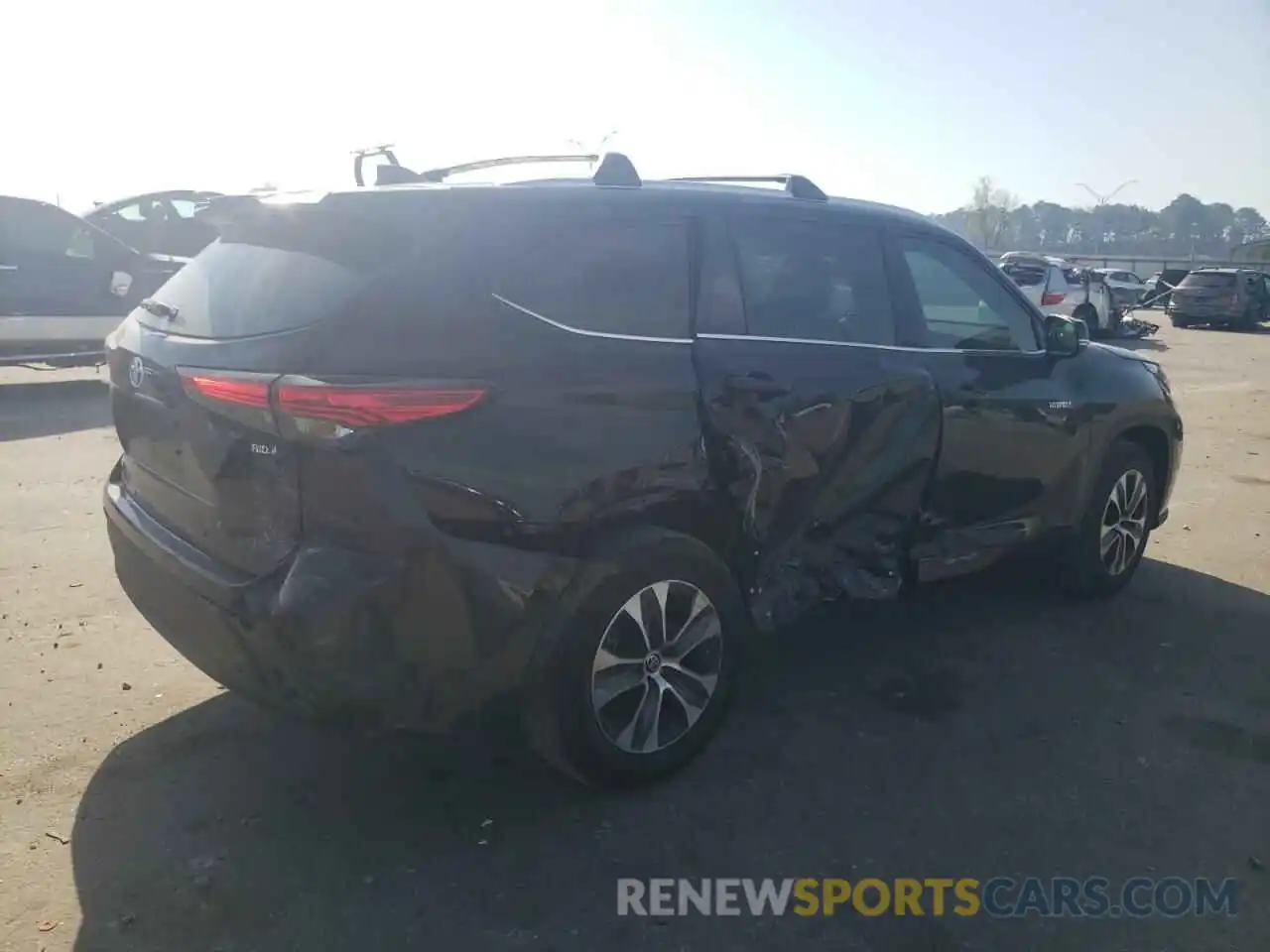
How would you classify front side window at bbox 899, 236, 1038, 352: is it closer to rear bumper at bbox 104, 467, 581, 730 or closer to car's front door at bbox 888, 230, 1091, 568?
car's front door at bbox 888, 230, 1091, 568

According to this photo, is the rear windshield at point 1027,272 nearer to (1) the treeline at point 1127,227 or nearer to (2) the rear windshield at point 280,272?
(2) the rear windshield at point 280,272

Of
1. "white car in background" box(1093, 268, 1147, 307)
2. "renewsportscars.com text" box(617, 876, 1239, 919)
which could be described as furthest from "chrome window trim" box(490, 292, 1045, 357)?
"white car in background" box(1093, 268, 1147, 307)

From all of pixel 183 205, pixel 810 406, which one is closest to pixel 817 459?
pixel 810 406

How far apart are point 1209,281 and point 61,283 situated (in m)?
27.6

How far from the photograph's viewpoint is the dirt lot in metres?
2.83

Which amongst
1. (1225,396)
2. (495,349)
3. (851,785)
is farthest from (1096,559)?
(1225,396)

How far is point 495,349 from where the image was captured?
3010mm

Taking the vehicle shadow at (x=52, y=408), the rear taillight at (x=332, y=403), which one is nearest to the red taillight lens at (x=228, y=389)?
the rear taillight at (x=332, y=403)

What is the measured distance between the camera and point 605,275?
340 cm

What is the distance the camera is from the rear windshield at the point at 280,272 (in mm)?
3047

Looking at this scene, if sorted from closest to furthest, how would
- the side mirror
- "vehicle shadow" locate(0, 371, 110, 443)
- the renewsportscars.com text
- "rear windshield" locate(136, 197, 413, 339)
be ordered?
1. the renewsportscars.com text
2. "rear windshield" locate(136, 197, 413, 339)
3. the side mirror
4. "vehicle shadow" locate(0, 371, 110, 443)

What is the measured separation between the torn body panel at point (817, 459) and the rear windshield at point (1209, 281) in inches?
1107

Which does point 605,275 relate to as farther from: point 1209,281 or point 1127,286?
point 1127,286

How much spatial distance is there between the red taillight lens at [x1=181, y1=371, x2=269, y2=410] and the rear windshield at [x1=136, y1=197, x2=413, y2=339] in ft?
0.50
